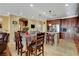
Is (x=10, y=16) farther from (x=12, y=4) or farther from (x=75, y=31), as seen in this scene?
(x=75, y=31)

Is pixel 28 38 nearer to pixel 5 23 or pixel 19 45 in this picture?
pixel 19 45

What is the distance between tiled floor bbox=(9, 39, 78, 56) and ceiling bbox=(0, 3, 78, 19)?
0.45 m

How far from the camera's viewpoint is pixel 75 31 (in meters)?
2.46

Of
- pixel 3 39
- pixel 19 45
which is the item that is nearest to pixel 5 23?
pixel 3 39

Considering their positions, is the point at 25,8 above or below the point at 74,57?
above

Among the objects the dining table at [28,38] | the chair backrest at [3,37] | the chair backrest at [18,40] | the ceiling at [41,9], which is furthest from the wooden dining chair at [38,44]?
the chair backrest at [3,37]

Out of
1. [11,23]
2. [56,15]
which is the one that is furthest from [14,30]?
[56,15]

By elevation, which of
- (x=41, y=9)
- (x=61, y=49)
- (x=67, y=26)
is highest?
(x=41, y=9)

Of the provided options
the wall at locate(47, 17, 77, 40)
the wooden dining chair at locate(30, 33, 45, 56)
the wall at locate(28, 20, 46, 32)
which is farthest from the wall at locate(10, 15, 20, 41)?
the wall at locate(47, 17, 77, 40)

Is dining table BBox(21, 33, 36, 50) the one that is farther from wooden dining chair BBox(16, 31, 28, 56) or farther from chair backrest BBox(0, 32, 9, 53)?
chair backrest BBox(0, 32, 9, 53)

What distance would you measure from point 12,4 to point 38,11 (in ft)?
1.40

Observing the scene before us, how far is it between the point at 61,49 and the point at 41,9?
72cm

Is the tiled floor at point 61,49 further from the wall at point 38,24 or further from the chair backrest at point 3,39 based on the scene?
the wall at point 38,24

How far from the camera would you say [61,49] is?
2514 millimetres
